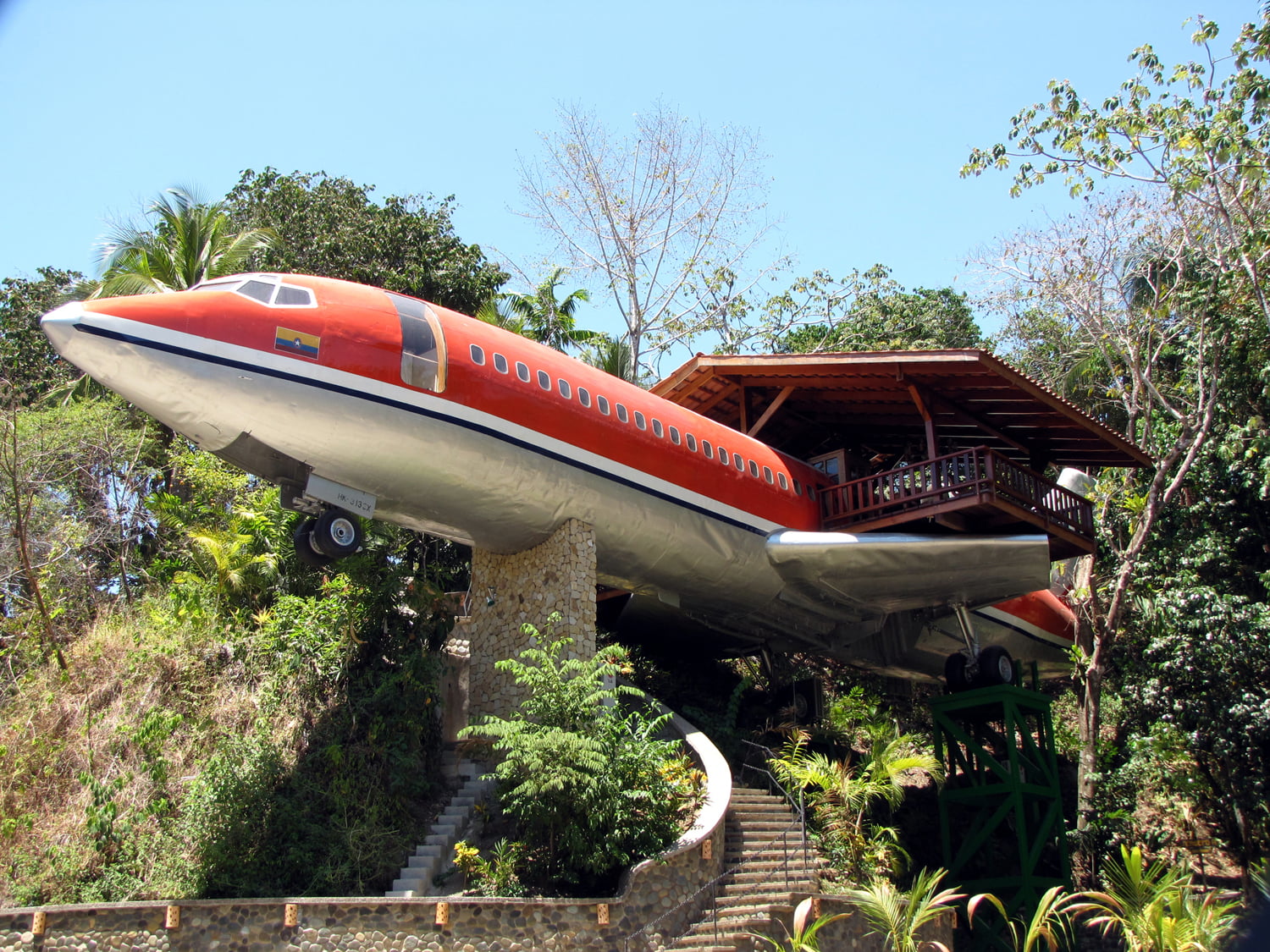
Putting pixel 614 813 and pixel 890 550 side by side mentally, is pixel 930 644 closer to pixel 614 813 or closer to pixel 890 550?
pixel 890 550

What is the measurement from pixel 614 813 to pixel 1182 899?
6941 mm

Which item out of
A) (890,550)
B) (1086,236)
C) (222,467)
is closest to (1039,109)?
(1086,236)

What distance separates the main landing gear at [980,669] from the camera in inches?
874

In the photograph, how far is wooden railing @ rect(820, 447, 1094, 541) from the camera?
68.1 ft

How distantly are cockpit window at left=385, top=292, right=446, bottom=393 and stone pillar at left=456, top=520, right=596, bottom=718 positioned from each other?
344 centimetres

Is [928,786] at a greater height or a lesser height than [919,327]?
lesser

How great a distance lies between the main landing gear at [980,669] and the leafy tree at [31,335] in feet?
81.2

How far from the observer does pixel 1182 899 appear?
13.5 m

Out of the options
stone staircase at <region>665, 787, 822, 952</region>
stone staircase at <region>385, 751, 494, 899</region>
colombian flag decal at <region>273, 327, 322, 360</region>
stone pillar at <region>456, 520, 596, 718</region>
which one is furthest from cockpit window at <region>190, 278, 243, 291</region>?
stone staircase at <region>665, 787, 822, 952</region>

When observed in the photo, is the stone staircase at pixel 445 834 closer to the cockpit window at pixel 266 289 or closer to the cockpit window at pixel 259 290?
the cockpit window at pixel 266 289

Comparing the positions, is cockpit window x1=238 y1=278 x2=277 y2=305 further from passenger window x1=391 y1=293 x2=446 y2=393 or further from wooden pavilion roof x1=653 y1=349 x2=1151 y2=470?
wooden pavilion roof x1=653 y1=349 x2=1151 y2=470

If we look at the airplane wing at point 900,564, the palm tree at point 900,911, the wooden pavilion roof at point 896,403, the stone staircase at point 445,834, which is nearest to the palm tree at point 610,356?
Answer: the wooden pavilion roof at point 896,403

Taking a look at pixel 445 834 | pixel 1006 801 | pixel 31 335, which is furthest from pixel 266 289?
pixel 31 335

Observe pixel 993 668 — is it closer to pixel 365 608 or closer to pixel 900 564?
pixel 900 564
